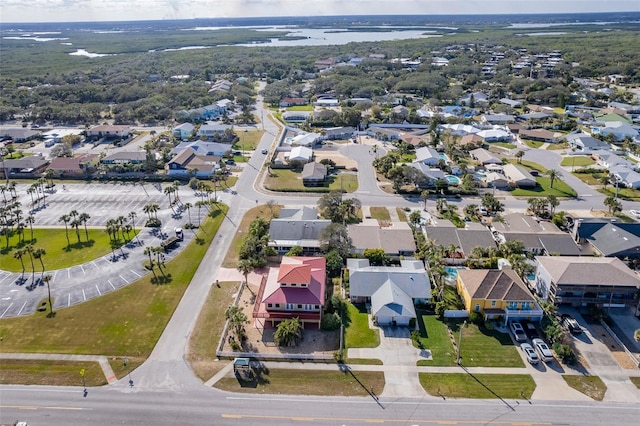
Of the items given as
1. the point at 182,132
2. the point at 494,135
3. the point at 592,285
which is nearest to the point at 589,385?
the point at 592,285

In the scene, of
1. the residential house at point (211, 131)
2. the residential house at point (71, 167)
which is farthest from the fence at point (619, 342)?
the residential house at point (211, 131)

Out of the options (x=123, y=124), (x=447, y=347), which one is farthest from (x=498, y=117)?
(x=123, y=124)

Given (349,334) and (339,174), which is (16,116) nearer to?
(339,174)

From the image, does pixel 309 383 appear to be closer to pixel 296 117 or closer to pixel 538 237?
pixel 538 237

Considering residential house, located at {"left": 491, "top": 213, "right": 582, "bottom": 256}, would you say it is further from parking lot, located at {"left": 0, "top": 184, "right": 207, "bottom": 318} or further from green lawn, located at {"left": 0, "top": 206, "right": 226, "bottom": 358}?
parking lot, located at {"left": 0, "top": 184, "right": 207, "bottom": 318}

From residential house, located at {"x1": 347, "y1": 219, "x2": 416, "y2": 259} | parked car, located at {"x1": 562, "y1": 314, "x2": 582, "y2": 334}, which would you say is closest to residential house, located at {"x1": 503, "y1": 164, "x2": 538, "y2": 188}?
residential house, located at {"x1": 347, "y1": 219, "x2": 416, "y2": 259}

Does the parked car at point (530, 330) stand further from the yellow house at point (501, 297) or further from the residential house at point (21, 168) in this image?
the residential house at point (21, 168)
